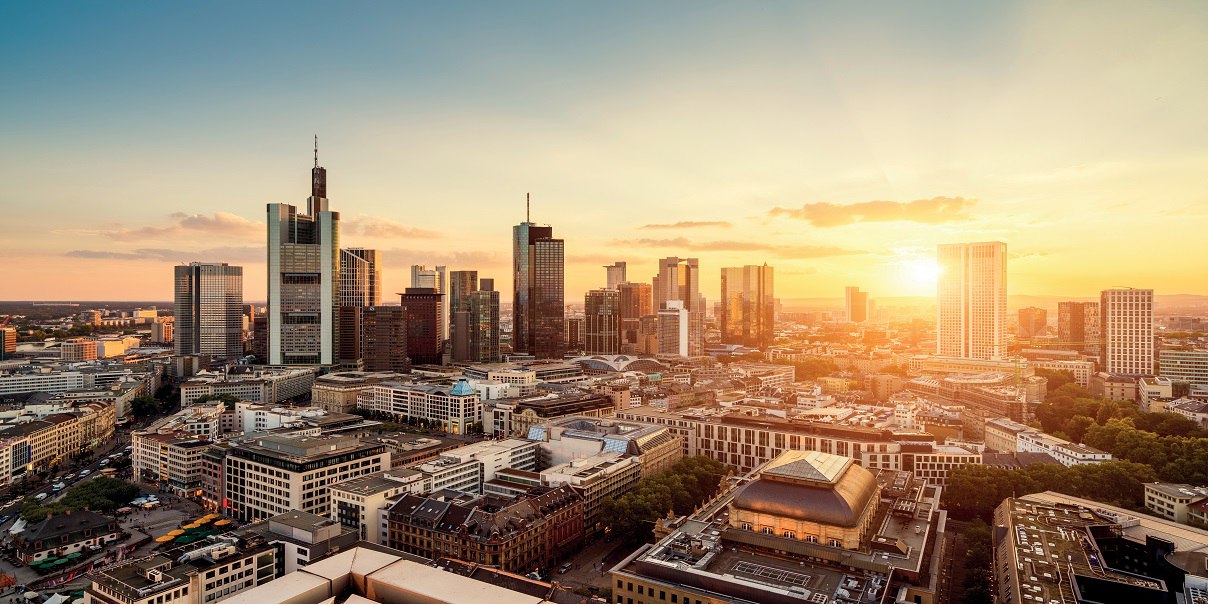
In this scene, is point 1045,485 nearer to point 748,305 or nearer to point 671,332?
point 671,332

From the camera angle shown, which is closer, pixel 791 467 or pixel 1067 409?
Answer: pixel 791 467

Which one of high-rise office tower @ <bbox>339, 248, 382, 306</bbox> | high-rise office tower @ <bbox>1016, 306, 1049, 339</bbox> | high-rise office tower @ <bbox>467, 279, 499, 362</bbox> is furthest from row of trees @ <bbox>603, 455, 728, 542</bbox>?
high-rise office tower @ <bbox>1016, 306, 1049, 339</bbox>

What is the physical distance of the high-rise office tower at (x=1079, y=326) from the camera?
347 ft

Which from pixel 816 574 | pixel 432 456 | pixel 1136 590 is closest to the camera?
pixel 1136 590

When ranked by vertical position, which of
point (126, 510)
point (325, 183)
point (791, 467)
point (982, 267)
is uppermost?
point (325, 183)

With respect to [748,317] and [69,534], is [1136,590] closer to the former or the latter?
[69,534]

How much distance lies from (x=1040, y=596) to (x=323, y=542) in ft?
94.4

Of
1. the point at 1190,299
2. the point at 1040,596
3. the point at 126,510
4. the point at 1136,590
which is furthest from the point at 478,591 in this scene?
the point at 1190,299

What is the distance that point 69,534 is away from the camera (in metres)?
37.2

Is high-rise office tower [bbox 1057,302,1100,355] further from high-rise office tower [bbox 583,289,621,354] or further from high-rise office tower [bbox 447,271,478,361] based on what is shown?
high-rise office tower [bbox 447,271,478,361]

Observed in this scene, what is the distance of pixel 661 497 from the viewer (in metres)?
40.5

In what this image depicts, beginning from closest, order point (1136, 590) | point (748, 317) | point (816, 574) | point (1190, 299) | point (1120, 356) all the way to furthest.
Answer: point (1136, 590) → point (816, 574) → point (1120, 356) → point (1190, 299) → point (748, 317)

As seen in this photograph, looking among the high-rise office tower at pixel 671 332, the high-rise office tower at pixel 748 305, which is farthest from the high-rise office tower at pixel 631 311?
the high-rise office tower at pixel 748 305

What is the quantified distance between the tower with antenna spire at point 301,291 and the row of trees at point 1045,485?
298 feet
